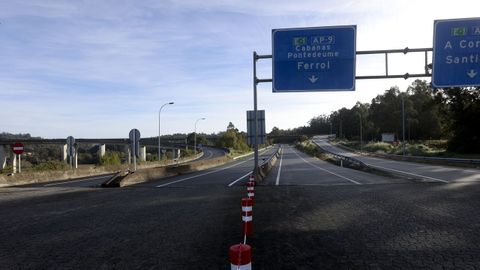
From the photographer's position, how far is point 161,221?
1095 centimetres

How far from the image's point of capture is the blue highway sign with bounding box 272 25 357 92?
1962 cm

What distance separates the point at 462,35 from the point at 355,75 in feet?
14.0

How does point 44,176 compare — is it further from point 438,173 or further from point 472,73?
point 438,173

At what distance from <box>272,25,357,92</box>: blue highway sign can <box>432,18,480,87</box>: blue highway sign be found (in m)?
3.21

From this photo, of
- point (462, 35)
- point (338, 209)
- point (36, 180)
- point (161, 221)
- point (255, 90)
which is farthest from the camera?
point (36, 180)

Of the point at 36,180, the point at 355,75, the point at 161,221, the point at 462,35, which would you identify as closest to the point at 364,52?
the point at 355,75

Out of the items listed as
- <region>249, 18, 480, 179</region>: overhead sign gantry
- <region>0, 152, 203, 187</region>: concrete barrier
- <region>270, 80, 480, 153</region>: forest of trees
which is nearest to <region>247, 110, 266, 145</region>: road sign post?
<region>249, 18, 480, 179</region>: overhead sign gantry

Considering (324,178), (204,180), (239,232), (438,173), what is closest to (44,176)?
(204,180)

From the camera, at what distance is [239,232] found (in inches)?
369

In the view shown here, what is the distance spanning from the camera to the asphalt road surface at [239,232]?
7020 mm

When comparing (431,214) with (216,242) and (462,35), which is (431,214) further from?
(462,35)

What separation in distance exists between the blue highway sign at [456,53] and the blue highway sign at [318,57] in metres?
3.21

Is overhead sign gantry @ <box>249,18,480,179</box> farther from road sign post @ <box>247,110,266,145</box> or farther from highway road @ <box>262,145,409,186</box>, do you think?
highway road @ <box>262,145,409,186</box>

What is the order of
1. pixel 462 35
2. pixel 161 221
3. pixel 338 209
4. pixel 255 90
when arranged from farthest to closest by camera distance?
1. pixel 255 90
2. pixel 462 35
3. pixel 338 209
4. pixel 161 221
